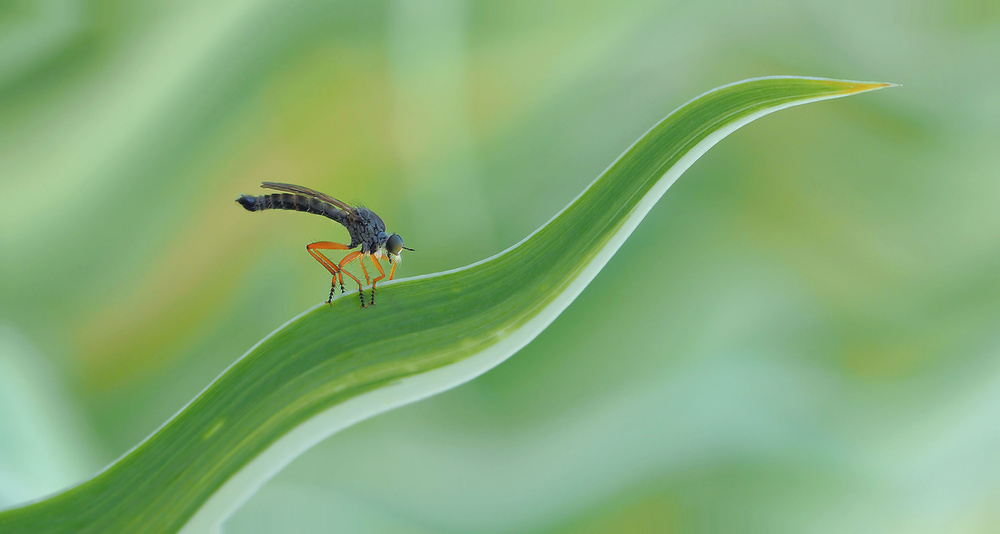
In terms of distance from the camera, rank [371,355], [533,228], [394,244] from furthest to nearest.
→ 1. [533,228]
2. [394,244]
3. [371,355]

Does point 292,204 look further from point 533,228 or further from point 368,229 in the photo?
point 533,228

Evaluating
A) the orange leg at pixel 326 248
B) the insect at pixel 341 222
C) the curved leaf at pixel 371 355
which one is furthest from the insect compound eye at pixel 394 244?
the curved leaf at pixel 371 355

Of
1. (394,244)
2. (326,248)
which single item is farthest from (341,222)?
(394,244)

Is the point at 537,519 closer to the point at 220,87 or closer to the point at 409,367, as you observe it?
the point at 409,367

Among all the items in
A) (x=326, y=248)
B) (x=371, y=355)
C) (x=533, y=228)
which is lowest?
(x=371, y=355)

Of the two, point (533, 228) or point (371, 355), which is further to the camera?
point (533, 228)

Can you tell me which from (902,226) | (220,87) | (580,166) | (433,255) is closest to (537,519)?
(433,255)

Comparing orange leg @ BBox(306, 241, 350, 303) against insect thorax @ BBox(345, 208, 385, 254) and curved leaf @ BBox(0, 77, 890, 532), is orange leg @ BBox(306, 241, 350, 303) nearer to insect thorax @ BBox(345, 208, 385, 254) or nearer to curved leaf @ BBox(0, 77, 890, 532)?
insect thorax @ BBox(345, 208, 385, 254)
